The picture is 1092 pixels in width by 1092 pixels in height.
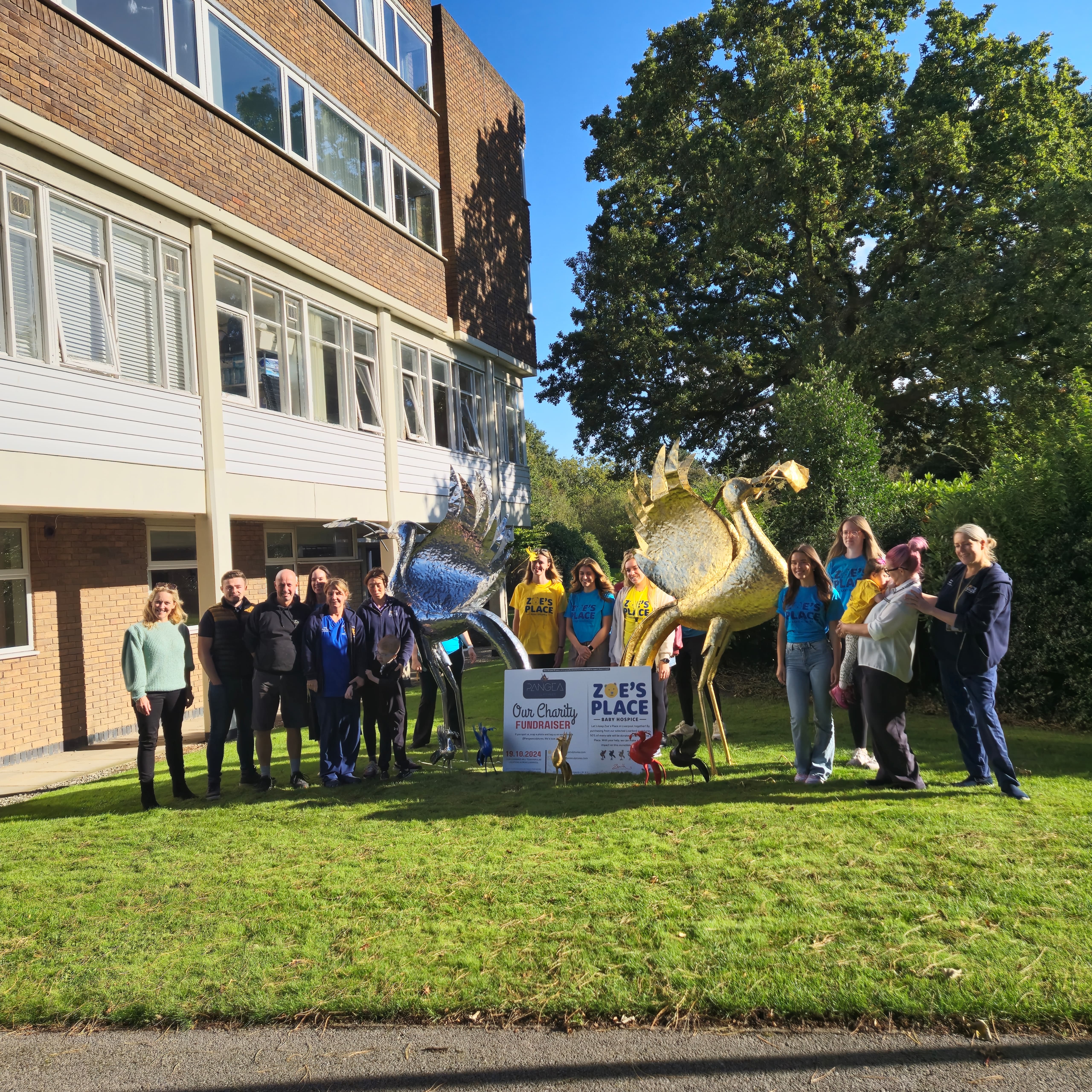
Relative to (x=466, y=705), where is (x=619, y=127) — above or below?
above

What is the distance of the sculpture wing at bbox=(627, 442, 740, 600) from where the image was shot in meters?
6.53

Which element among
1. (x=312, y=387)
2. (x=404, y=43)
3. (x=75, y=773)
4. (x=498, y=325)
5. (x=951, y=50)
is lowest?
(x=75, y=773)

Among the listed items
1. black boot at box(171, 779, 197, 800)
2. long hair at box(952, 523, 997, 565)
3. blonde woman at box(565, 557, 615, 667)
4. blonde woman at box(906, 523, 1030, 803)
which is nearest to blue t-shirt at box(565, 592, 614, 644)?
blonde woman at box(565, 557, 615, 667)

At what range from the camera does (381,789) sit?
7078mm

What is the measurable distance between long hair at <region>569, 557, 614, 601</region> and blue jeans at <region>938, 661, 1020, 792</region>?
9.95 ft

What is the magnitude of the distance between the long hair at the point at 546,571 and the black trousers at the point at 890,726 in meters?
3.23

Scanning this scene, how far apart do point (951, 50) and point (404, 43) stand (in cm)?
1321

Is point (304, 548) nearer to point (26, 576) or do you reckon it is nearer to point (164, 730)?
point (26, 576)

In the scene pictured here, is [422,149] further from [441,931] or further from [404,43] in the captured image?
[441,931]

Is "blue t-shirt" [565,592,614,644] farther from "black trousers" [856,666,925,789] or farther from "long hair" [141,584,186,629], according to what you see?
"long hair" [141,584,186,629]

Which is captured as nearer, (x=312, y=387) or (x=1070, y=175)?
(x=312, y=387)

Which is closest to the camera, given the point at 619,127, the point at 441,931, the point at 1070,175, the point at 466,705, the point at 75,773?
the point at 441,931

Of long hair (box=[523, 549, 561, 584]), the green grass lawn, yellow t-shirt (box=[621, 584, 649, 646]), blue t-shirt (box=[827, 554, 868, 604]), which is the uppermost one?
Answer: long hair (box=[523, 549, 561, 584])

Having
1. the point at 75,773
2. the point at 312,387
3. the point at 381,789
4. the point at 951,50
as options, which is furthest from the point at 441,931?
the point at 951,50
